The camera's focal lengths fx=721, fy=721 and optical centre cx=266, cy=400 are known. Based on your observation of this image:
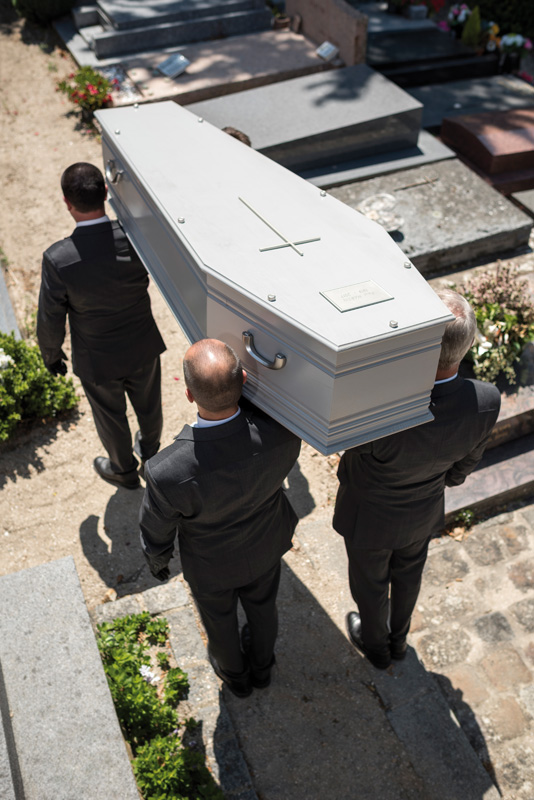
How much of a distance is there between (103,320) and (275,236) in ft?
5.03

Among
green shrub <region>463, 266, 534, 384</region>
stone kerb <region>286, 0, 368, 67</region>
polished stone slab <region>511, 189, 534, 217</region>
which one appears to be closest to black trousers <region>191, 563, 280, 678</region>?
green shrub <region>463, 266, 534, 384</region>

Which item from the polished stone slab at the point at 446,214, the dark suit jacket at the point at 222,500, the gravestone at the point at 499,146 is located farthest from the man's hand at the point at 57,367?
the gravestone at the point at 499,146

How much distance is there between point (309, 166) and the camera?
6.86 m

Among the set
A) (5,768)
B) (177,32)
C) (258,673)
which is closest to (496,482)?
(258,673)

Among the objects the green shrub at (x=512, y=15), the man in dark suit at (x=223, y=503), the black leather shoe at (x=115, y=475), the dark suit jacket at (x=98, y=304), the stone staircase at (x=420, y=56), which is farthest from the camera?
the green shrub at (x=512, y=15)

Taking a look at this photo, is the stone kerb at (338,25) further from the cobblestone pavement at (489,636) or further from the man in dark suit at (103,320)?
the cobblestone pavement at (489,636)

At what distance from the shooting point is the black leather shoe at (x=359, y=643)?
372 cm

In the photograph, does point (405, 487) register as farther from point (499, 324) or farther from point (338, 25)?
point (338, 25)

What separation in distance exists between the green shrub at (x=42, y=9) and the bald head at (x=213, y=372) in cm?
944

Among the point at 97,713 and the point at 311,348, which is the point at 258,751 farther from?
the point at 311,348

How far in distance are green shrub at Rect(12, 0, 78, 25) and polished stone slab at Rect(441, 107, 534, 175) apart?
18.9ft

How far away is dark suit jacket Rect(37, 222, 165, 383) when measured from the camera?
3607mm

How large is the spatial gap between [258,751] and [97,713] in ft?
3.24

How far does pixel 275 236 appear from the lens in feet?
8.77
